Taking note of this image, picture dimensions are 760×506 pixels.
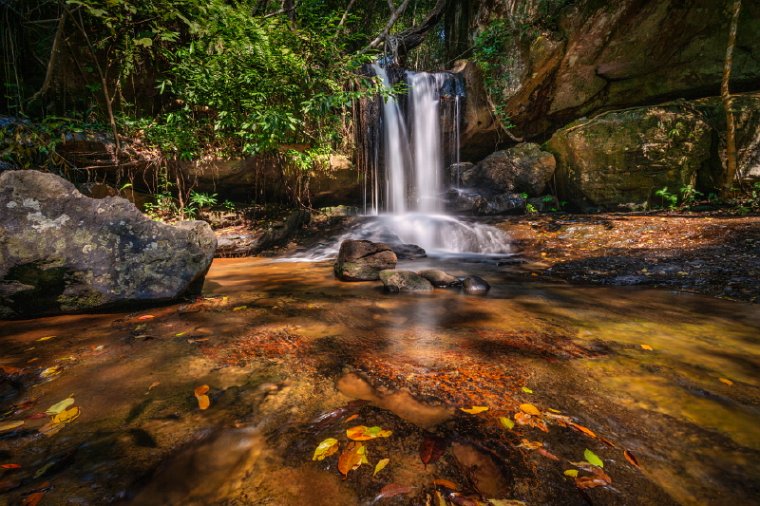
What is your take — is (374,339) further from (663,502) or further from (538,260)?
(538,260)

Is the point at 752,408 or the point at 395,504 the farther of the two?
the point at 752,408

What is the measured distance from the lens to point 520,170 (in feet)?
31.0

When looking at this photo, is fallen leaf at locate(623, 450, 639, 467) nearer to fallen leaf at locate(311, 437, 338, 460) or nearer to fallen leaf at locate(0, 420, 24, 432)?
fallen leaf at locate(311, 437, 338, 460)

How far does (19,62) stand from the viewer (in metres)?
5.32

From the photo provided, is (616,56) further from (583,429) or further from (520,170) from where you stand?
(583,429)

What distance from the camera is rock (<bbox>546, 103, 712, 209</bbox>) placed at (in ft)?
25.1

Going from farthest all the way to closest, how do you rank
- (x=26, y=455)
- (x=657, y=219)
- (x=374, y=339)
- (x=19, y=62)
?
1. (x=657, y=219)
2. (x=19, y=62)
3. (x=374, y=339)
4. (x=26, y=455)

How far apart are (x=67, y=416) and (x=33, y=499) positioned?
0.50 m

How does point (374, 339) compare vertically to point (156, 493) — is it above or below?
below

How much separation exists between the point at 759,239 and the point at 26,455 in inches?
308

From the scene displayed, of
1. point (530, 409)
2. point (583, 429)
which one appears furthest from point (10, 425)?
point (583, 429)

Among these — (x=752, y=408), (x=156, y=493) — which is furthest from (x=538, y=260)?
(x=156, y=493)

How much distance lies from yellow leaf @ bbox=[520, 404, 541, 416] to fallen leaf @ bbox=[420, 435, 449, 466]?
44 centimetres

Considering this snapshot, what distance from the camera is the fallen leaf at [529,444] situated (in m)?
1.11
